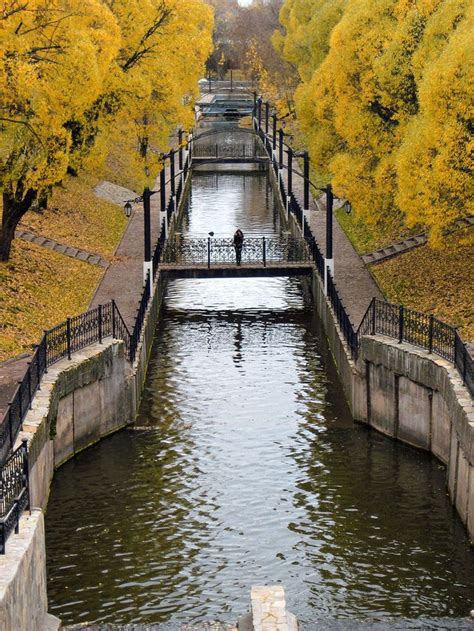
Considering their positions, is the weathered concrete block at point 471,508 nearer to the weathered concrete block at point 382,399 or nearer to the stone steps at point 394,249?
the weathered concrete block at point 382,399

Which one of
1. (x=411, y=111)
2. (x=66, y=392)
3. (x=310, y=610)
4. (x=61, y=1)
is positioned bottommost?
(x=310, y=610)

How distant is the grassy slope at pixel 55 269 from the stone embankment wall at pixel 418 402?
8.23 m

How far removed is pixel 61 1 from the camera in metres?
33.9

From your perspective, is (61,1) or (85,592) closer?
(85,592)

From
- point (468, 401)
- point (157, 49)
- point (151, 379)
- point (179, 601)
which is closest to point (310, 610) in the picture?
point (179, 601)

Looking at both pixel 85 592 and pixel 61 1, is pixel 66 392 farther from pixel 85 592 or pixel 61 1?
pixel 61 1

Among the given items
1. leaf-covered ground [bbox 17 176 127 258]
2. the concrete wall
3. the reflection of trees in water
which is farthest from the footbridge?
the concrete wall

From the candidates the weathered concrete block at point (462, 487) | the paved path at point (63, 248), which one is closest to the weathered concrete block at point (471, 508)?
the weathered concrete block at point (462, 487)

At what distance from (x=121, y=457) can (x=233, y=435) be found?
2682 mm

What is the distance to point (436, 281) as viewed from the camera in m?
35.7

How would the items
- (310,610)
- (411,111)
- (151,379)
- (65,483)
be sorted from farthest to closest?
(411,111) → (151,379) → (65,483) → (310,610)

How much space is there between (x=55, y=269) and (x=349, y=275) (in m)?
9.74

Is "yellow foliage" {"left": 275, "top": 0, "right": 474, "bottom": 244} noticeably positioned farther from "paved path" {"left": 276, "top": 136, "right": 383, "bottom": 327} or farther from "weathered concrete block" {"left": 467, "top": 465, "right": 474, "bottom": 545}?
"weathered concrete block" {"left": 467, "top": 465, "right": 474, "bottom": 545}

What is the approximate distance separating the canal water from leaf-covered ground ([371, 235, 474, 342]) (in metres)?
3.47
